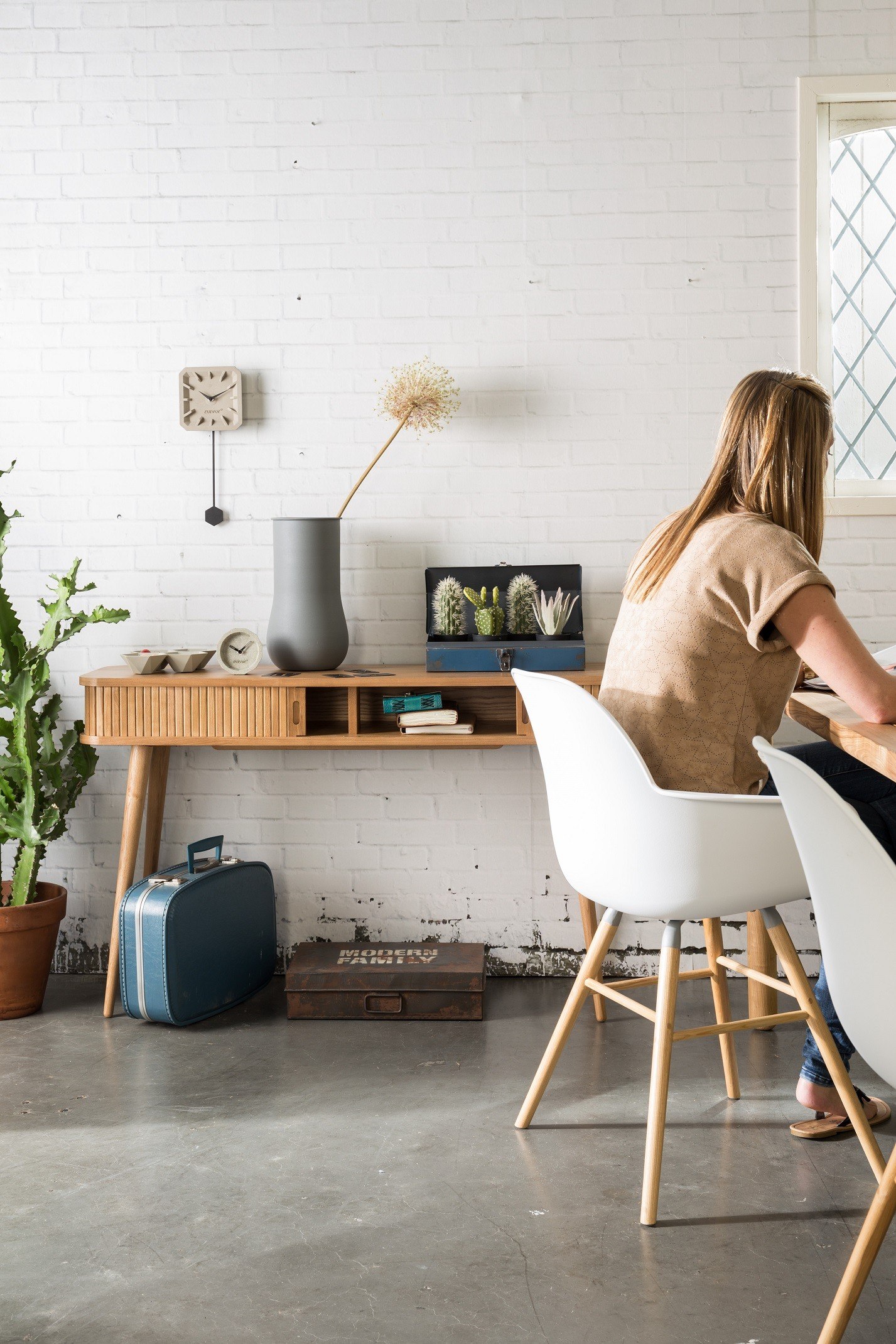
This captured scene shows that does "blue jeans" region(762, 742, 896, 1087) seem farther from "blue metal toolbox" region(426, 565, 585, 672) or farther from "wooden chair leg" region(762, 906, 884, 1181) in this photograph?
"blue metal toolbox" region(426, 565, 585, 672)

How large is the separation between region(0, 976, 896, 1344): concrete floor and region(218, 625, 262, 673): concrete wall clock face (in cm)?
93

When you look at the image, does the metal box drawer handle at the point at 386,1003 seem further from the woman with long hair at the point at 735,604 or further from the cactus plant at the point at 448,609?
the woman with long hair at the point at 735,604

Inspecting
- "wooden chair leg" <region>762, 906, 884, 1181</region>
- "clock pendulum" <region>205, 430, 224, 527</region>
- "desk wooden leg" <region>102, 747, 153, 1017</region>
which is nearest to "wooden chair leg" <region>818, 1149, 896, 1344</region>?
"wooden chair leg" <region>762, 906, 884, 1181</region>

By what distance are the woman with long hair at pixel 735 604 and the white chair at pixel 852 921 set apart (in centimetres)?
62

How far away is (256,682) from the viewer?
A: 303 centimetres

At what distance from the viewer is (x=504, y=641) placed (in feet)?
10.6

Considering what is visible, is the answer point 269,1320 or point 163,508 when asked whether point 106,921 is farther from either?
point 269,1320

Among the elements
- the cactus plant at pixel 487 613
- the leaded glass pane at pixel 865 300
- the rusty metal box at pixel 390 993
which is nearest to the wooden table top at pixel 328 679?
the cactus plant at pixel 487 613

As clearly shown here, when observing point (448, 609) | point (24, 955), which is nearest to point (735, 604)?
point (448, 609)

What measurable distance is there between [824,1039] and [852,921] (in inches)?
36.9

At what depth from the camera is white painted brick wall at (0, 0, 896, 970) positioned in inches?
129

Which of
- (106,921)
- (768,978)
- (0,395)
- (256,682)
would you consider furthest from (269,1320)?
(0,395)

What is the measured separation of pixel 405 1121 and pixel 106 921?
144 centimetres

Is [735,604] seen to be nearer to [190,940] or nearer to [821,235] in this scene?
[190,940]
